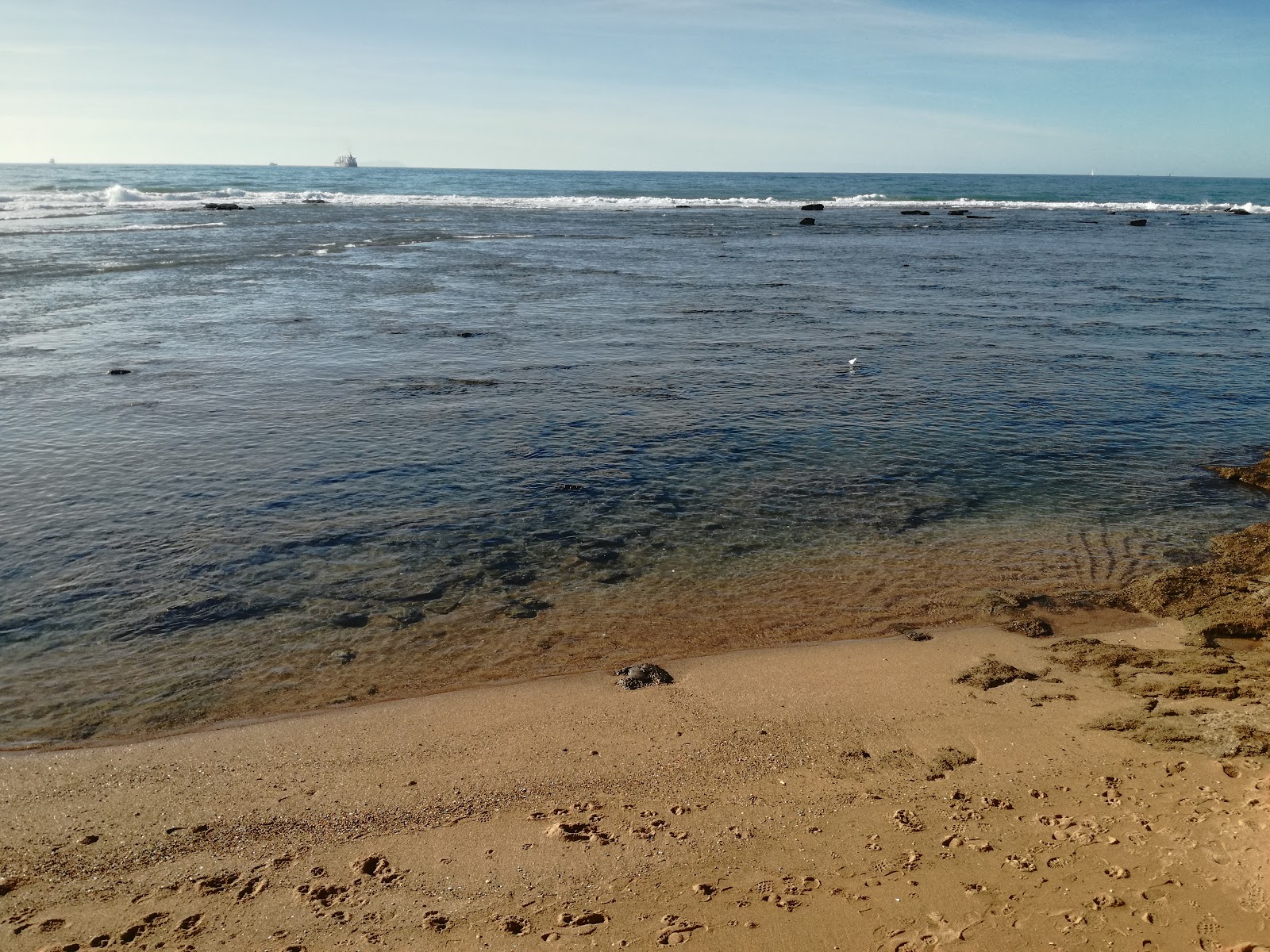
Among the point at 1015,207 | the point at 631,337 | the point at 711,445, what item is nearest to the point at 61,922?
the point at 711,445

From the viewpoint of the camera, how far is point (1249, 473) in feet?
30.6

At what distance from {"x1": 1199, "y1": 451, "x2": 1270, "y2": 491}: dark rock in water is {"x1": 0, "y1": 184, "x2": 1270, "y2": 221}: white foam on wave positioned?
58.5m

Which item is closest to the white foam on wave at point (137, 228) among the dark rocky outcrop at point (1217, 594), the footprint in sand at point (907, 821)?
the dark rocky outcrop at point (1217, 594)

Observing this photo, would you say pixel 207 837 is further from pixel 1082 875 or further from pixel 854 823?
pixel 1082 875

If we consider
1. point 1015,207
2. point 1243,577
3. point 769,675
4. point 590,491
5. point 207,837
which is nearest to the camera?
point 207,837

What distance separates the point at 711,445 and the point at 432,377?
18.0 ft

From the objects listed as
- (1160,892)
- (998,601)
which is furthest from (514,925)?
(998,601)

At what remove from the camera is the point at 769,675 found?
5.81 m

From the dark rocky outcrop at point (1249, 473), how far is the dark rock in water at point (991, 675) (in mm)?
5519

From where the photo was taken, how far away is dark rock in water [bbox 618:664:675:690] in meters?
5.68

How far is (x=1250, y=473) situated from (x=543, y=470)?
8077 millimetres

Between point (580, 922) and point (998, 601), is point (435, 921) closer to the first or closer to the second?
point (580, 922)

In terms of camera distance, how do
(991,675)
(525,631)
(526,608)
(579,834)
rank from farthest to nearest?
(526,608) < (525,631) < (991,675) < (579,834)

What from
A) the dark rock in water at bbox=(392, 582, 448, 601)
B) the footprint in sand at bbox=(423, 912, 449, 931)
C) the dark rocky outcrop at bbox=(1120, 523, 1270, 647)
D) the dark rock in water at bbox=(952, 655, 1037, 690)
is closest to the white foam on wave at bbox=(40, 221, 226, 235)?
the dark rock in water at bbox=(392, 582, 448, 601)
